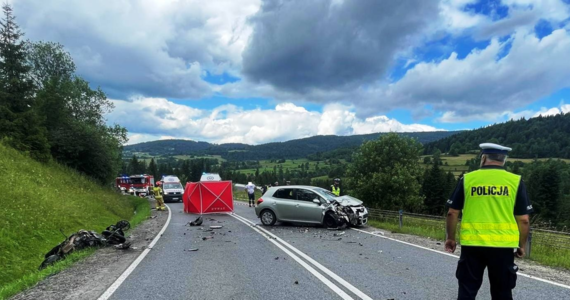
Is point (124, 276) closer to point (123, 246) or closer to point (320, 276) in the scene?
point (123, 246)

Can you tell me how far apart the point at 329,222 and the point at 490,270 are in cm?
988

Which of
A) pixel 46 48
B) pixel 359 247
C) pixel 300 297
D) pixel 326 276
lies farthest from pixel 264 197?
pixel 46 48

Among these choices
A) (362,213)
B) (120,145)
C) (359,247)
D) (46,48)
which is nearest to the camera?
(359,247)

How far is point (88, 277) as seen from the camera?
639 centimetres

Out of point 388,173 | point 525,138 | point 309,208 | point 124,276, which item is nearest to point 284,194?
point 309,208

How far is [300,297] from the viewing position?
5078mm

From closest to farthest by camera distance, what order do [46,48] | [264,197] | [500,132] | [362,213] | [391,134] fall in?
1. [362,213]
2. [264,197]
3. [391,134]
4. [46,48]
5. [500,132]

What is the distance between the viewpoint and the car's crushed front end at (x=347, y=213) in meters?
13.0

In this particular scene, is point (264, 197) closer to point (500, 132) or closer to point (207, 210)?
point (207, 210)

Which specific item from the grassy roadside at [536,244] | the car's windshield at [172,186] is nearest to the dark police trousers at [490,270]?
the grassy roadside at [536,244]

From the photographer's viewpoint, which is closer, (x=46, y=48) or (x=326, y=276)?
(x=326, y=276)

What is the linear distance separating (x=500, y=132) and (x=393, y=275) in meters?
138

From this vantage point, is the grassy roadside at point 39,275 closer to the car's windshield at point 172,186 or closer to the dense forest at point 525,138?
the car's windshield at point 172,186

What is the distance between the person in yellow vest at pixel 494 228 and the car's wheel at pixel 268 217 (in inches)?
441
